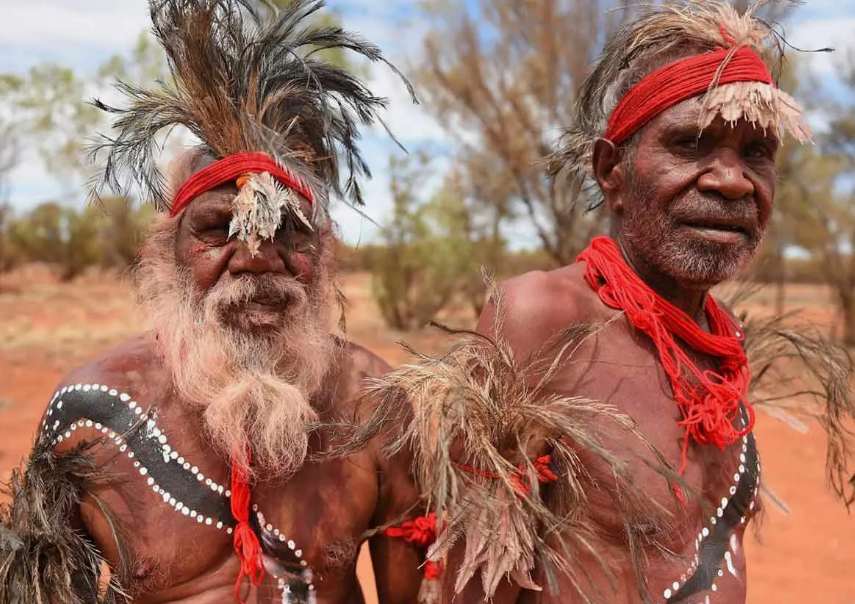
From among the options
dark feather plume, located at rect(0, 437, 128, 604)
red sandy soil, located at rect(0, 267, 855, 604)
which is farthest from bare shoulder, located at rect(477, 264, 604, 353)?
dark feather plume, located at rect(0, 437, 128, 604)

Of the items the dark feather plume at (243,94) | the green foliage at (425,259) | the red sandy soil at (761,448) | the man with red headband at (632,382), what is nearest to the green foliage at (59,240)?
the red sandy soil at (761,448)

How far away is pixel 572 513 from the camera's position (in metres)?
1.65

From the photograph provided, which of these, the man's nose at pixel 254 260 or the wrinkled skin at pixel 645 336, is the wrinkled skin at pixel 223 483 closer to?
the man's nose at pixel 254 260

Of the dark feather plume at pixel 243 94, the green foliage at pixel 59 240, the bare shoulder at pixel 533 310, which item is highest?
the green foliage at pixel 59 240

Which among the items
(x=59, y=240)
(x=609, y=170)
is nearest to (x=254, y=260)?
(x=609, y=170)

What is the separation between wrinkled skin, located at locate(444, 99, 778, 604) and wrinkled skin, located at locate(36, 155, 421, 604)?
1.46 feet

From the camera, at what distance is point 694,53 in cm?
181

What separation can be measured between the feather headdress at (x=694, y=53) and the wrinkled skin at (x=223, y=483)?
35.1 inches

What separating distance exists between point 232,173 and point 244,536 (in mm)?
974

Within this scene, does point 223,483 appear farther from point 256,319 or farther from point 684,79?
point 684,79

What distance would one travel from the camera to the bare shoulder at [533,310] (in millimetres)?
1740

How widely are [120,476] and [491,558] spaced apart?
101 centimetres

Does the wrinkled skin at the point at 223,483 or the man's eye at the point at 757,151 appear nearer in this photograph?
the man's eye at the point at 757,151

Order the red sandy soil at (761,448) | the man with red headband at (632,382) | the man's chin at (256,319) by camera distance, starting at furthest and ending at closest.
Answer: the red sandy soil at (761,448) < the man's chin at (256,319) < the man with red headband at (632,382)
